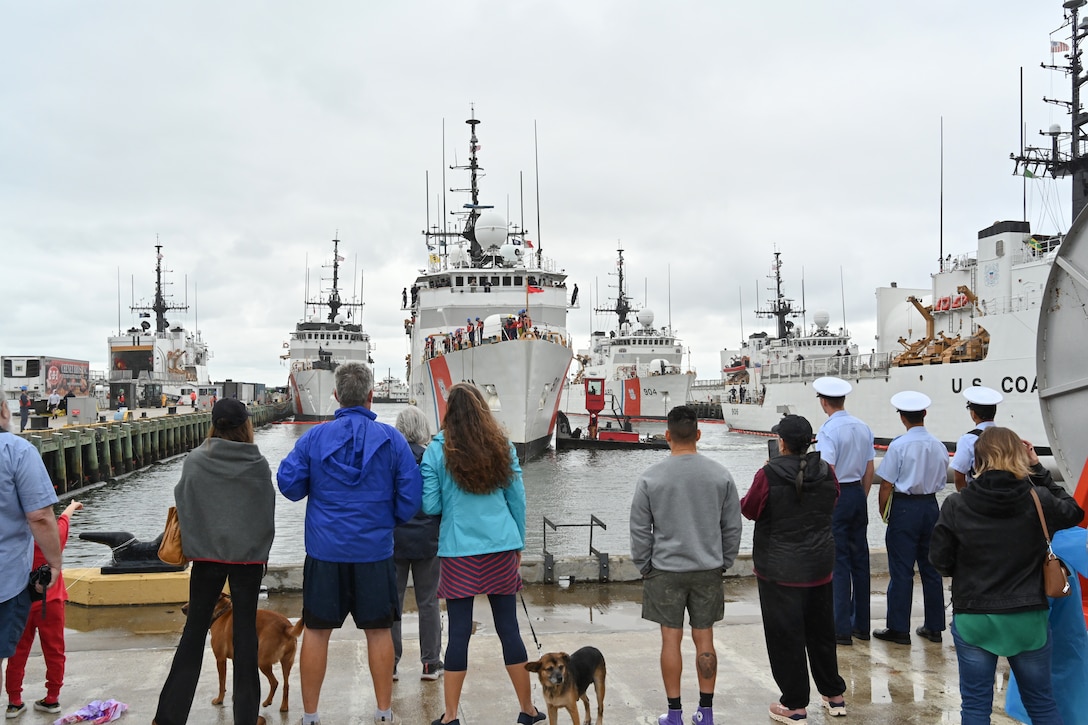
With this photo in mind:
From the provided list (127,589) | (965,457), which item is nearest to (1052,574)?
(965,457)

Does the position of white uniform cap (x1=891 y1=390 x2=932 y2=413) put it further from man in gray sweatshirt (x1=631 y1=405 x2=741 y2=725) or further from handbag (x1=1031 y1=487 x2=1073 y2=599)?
handbag (x1=1031 y1=487 x2=1073 y2=599)

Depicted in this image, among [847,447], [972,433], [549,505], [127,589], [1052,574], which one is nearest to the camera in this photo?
[1052,574]

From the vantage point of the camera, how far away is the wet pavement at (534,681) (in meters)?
4.05

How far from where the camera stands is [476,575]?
12.4 feet

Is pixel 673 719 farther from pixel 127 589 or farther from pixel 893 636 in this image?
pixel 127 589

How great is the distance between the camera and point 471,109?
39719 millimetres

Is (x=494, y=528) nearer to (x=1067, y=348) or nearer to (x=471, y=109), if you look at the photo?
(x=1067, y=348)

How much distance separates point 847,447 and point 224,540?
12.2 ft

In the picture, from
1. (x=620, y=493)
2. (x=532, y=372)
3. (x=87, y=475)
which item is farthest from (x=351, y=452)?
(x=87, y=475)

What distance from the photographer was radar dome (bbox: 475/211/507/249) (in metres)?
35.2

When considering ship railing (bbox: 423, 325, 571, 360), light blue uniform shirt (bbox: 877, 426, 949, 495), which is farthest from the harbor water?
ship railing (bbox: 423, 325, 571, 360)

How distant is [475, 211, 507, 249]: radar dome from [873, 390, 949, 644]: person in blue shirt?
101 feet

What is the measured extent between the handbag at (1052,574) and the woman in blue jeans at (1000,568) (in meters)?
0.02

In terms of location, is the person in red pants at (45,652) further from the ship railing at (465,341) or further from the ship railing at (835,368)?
the ship railing at (835,368)
